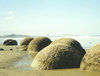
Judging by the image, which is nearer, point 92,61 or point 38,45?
point 92,61

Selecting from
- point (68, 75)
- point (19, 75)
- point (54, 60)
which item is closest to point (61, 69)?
point (54, 60)

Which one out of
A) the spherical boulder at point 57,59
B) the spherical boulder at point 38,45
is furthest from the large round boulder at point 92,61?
the spherical boulder at point 38,45

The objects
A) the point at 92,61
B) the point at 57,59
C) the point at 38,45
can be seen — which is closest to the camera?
the point at 92,61

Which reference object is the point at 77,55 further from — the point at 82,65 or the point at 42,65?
the point at 42,65

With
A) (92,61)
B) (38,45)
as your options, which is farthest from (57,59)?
(38,45)

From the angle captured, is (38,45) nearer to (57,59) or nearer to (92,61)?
(57,59)

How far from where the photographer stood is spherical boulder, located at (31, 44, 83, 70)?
6797 mm

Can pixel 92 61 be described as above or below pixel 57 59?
above

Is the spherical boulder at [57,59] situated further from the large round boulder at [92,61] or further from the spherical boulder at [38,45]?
the spherical boulder at [38,45]

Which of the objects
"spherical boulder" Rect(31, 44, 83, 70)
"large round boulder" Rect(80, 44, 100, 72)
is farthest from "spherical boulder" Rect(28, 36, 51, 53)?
"large round boulder" Rect(80, 44, 100, 72)

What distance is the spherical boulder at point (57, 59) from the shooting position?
22.3 feet

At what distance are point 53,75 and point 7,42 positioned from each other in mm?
23691

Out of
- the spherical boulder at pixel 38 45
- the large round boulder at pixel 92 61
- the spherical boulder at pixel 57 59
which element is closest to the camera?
the large round boulder at pixel 92 61

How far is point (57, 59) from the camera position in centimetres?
684
